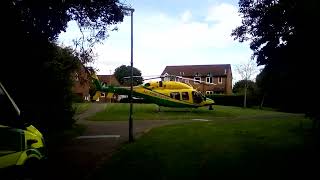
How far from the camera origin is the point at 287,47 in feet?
48.3

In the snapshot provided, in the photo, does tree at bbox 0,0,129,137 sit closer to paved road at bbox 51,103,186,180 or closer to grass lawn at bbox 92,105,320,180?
paved road at bbox 51,103,186,180

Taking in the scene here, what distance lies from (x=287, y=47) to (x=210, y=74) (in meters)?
84.7

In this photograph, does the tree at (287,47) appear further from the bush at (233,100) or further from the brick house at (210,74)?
the brick house at (210,74)

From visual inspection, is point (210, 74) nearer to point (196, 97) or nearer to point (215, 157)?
point (196, 97)

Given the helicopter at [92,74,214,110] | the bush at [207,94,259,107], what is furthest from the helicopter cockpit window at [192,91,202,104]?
the bush at [207,94,259,107]

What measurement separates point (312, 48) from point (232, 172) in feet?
13.7

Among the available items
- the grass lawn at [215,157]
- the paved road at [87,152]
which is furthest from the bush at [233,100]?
the paved road at [87,152]

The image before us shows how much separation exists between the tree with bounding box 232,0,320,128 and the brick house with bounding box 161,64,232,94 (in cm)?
7624

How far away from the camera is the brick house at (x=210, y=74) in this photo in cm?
9700

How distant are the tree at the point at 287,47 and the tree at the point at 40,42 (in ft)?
19.7

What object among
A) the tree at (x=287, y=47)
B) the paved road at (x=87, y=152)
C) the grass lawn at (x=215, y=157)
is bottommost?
the paved road at (x=87, y=152)

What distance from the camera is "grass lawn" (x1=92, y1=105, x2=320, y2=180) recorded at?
12711mm

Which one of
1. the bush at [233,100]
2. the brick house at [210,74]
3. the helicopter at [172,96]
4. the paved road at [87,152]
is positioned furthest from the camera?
the brick house at [210,74]

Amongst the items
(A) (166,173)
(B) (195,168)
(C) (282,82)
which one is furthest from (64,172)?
(C) (282,82)
